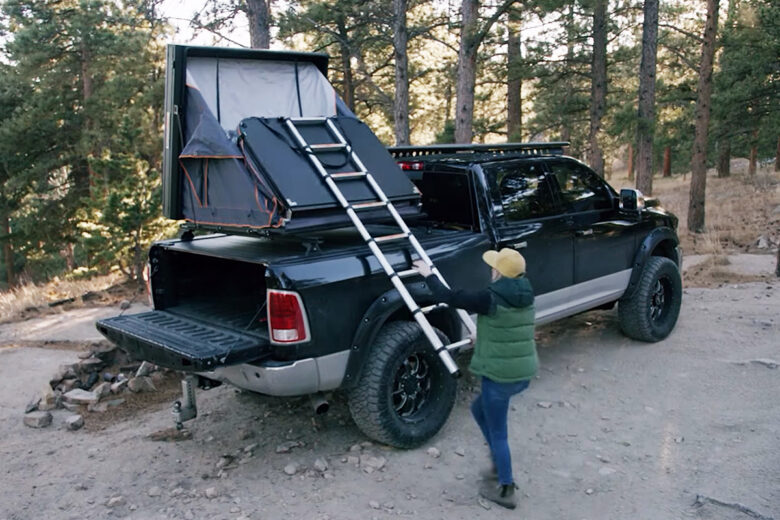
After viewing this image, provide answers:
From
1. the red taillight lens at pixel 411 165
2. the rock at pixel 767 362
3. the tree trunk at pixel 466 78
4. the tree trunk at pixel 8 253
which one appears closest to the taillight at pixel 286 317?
the red taillight lens at pixel 411 165

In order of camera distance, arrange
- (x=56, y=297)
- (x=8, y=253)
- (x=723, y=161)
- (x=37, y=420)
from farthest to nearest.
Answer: (x=723, y=161)
(x=8, y=253)
(x=56, y=297)
(x=37, y=420)

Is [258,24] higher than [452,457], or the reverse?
[258,24]

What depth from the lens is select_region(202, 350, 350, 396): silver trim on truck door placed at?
13.7 feet

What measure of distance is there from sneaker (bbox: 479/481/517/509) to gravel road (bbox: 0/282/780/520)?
0.20 feet

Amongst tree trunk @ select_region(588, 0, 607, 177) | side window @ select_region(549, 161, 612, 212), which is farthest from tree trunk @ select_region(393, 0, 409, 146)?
side window @ select_region(549, 161, 612, 212)

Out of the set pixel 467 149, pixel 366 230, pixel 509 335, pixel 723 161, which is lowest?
pixel 509 335

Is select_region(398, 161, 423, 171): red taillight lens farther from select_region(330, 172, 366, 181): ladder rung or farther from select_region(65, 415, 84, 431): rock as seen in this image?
select_region(65, 415, 84, 431): rock

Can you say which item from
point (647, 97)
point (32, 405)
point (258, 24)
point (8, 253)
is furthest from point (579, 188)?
point (8, 253)

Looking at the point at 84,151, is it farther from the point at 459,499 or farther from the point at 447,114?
the point at 459,499

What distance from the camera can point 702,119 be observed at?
50.4 ft

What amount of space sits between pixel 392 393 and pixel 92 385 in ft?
11.2

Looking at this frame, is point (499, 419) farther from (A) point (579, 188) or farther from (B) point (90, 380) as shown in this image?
(B) point (90, 380)

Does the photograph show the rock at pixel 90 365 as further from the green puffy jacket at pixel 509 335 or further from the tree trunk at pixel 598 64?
the tree trunk at pixel 598 64

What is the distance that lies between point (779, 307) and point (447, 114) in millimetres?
25435
